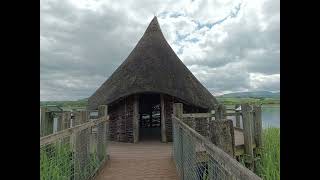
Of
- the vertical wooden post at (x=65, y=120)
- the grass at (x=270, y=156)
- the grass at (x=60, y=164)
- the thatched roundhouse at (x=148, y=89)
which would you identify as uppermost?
the thatched roundhouse at (x=148, y=89)

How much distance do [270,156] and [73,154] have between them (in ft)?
16.5

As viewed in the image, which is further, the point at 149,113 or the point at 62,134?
the point at 149,113

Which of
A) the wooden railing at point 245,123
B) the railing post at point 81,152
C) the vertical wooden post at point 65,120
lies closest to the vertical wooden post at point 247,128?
the wooden railing at point 245,123

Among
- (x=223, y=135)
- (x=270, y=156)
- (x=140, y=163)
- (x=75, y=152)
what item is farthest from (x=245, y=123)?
(x=223, y=135)

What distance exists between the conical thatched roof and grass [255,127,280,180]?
4.01 metres

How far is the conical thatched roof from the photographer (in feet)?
51.8

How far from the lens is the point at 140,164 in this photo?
9758 mm

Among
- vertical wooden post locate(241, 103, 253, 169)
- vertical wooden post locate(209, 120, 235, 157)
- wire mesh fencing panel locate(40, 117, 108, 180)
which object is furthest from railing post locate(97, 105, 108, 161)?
vertical wooden post locate(209, 120, 235, 157)

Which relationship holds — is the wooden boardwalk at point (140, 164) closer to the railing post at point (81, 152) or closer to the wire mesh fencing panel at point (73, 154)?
the wire mesh fencing panel at point (73, 154)

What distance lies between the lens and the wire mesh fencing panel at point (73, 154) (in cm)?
567

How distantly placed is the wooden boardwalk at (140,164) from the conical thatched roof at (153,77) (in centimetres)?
285

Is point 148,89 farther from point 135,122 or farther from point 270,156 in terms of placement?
point 270,156
